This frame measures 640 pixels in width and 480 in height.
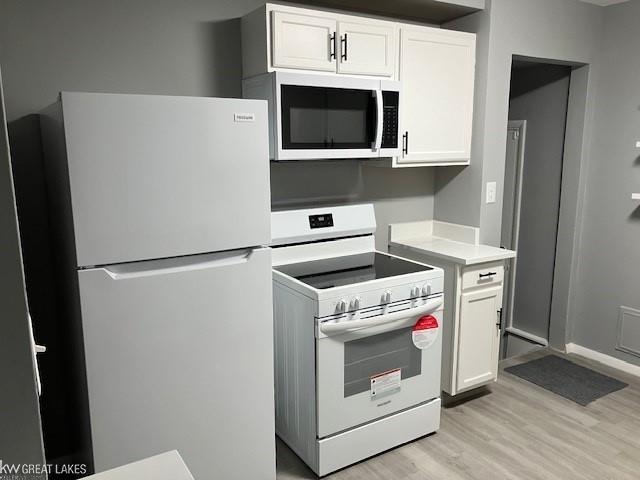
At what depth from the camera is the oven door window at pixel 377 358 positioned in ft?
7.59

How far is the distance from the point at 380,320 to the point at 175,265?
3.16ft

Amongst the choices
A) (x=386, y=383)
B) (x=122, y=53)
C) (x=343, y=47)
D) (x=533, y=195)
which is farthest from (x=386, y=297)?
(x=533, y=195)

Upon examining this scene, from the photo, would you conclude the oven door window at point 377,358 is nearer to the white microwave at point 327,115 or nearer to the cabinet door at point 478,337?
the cabinet door at point 478,337

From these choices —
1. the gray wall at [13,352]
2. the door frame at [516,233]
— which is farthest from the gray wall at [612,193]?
the gray wall at [13,352]

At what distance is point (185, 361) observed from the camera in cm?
189

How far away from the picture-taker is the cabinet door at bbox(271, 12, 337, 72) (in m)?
2.24

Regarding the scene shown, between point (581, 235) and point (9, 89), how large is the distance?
3.58 meters

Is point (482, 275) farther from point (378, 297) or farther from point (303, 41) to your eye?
point (303, 41)

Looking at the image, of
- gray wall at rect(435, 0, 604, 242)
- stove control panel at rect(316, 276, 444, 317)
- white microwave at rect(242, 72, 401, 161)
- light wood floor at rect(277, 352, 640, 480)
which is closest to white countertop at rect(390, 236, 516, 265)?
gray wall at rect(435, 0, 604, 242)

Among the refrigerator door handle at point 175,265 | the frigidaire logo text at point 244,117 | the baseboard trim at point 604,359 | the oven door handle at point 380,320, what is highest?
the frigidaire logo text at point 244,117

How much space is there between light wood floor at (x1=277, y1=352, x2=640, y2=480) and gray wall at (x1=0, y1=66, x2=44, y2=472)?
1823 mm

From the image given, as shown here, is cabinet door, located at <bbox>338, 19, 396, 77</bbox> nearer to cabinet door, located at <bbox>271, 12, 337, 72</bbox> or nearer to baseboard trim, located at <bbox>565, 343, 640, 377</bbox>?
cabinet door, located at <bbox>271, 12, 337, 72</bbox>

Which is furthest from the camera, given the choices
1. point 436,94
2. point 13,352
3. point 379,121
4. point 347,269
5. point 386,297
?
point 436,94

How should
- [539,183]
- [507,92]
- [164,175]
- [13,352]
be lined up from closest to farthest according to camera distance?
[13,352] < [164,175] < [507,92] < [539,183]
